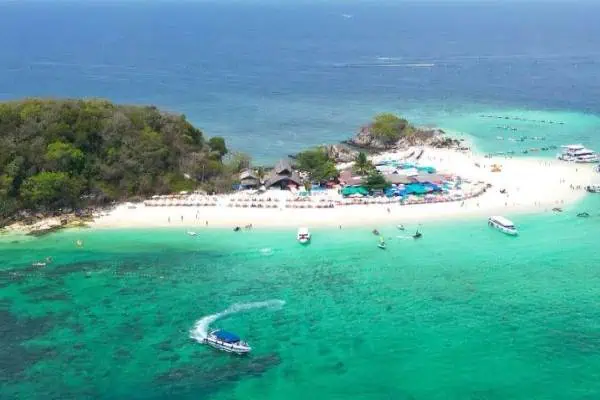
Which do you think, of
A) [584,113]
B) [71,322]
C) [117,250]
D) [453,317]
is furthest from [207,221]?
[584,113]

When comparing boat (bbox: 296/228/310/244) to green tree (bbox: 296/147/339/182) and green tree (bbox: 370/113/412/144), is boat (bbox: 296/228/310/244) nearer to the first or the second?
green tree (bbox: 296/147/339/182)

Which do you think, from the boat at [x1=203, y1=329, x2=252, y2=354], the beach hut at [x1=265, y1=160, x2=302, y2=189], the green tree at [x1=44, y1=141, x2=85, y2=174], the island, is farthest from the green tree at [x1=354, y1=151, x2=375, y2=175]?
the boat at [x1=203, y1=329, x2=252, y2=354]

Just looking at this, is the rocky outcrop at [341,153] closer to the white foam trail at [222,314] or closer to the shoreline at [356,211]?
the shoreline at [356,211]

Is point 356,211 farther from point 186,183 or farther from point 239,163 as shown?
point 239,163

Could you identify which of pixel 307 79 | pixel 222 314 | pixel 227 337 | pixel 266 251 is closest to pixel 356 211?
pixel 266 251

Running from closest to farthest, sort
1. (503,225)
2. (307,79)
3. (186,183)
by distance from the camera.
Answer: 1. (503,225)
2. (186,183)
3. (307,79)

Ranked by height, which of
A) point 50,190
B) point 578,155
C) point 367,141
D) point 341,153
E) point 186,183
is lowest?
point 50,190
